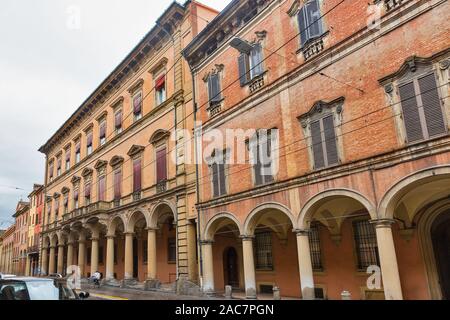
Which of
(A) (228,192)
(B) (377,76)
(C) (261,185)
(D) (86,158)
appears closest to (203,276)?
(A) (228,192)

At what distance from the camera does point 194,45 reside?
64.7 feet

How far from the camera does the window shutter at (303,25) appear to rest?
13891mm

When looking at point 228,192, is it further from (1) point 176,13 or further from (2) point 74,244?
(2) point 74,244

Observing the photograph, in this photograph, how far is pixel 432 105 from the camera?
33.3 ft

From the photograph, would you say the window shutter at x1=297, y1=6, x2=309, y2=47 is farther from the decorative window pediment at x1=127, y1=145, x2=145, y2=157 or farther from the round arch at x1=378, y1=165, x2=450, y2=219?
the decorative window pediment at x1=127, y1=145, x2=145, y2=157

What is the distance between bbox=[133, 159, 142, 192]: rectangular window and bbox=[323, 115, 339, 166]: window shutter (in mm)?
14131

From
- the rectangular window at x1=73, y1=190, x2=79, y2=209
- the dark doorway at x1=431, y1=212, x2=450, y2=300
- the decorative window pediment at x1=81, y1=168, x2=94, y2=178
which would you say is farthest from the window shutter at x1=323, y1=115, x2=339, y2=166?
the rectangular window at x1=73, y1=190, x2=79, y2=209

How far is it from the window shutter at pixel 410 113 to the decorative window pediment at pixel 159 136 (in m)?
13.7

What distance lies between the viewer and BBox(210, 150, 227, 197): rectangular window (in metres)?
17.1


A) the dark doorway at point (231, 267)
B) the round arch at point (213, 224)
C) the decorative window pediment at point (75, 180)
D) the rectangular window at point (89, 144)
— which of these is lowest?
the dark doorway at point (231, 267)

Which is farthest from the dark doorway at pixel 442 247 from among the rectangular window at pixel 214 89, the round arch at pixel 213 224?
the rectangular window at pixel 214 89

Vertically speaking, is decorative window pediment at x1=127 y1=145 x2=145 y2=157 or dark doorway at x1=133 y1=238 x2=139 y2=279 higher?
decorative window pediment at x1=127 y1=145 x2=145 y2=157

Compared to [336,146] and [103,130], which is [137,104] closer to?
[103,130]

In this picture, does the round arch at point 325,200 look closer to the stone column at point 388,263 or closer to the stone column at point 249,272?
the stone column at point 388,263
